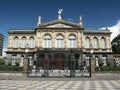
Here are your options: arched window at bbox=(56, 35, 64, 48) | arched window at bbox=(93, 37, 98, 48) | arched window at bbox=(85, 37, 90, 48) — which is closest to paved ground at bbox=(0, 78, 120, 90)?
arched window at bbox=(56, 35, 64, 48)

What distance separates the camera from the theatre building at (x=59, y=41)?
43322 millimetres

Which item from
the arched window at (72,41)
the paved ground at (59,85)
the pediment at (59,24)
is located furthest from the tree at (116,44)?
the paved ground at (59,85)

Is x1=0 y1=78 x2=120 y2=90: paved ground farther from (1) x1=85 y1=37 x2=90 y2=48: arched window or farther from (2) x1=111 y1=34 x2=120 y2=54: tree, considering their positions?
(2) x1=111 y1=34 x2=120 y2=54: tree

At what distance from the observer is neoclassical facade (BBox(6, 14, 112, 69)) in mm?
43625

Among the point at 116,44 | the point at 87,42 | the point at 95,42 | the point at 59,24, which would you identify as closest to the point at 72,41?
the point at 87,42

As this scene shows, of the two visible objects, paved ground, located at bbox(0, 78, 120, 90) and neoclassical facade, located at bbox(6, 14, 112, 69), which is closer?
paved ground, located at bbox(0, 78, 120, 90)

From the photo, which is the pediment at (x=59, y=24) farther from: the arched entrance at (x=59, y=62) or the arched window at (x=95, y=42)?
the arched entrance at (x=59, y=62)

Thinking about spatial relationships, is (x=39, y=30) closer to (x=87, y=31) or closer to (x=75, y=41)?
(x=75, y=41)

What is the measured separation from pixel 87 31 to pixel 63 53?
31.3 feet

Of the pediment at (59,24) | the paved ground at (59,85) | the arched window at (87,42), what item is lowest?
the paved ground at (59,85)

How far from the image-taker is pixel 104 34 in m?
45.5

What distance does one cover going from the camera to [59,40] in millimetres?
44156

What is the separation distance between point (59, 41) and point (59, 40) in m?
0.27

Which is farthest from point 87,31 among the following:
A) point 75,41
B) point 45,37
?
point 45,37
